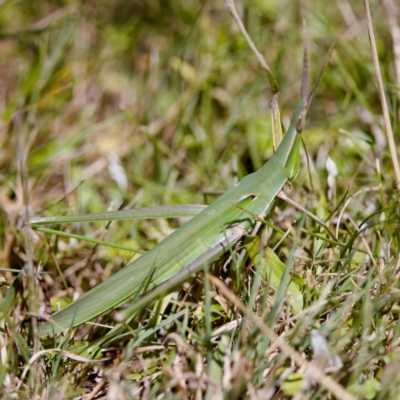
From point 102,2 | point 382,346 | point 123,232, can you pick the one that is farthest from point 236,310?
point 102,2

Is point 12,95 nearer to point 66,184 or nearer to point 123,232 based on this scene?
point 66,184

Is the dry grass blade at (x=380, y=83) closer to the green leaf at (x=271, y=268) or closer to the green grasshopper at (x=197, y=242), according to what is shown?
the green grasshopper at (x=197, y=242)

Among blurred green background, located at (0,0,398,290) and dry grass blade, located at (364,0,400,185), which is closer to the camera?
dry grass blade, located at (364,0,400,185)

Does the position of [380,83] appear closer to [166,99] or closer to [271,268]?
[271,268]

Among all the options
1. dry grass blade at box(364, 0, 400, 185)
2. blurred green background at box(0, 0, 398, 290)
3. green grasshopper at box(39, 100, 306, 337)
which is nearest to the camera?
green grasshopper at box(39, 100, 306, 337)

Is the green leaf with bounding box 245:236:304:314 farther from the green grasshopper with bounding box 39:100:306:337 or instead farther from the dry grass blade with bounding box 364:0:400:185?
Result: the dry grass blade with bounding box 364:0:400:185

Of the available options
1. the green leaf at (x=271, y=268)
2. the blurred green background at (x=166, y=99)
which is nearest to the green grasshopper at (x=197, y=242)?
the green leaf at (x=271, y=268)

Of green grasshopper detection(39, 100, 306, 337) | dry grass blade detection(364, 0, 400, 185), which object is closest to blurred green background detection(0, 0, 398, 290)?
dry grass blade detection(364, 0, 400, 185)

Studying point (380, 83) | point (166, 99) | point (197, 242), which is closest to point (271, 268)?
point (197, 242)
